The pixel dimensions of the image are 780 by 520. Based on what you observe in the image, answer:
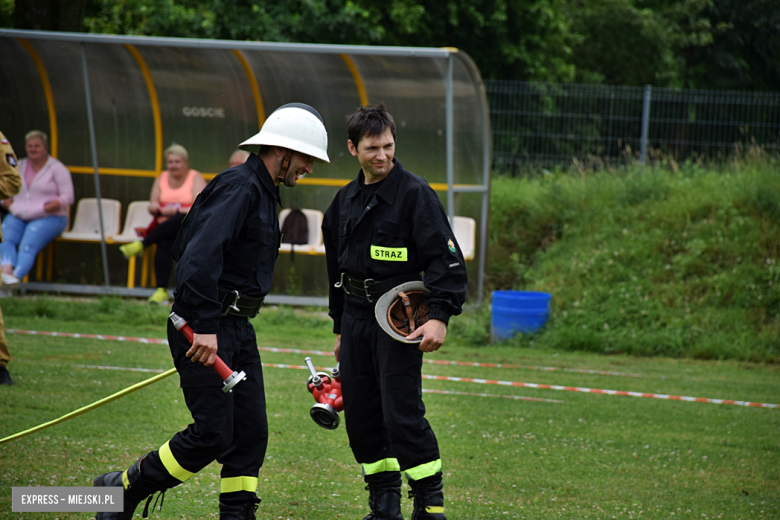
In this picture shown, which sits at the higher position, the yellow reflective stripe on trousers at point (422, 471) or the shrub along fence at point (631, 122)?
Result: the shrub along fence at point (631, 122)

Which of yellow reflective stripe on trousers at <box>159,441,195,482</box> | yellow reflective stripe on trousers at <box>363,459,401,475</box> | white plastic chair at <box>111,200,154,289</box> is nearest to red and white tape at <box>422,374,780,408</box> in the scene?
yellow reflective stripe on trousers at <box>363,459,401,475</box>

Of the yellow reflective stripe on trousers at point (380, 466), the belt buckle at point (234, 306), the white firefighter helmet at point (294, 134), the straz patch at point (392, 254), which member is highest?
the white firefighter helmet at point (294, 134)

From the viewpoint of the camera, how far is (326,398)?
4.21m

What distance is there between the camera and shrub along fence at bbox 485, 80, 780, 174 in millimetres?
→ 13125

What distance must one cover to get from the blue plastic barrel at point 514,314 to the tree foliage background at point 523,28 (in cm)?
785

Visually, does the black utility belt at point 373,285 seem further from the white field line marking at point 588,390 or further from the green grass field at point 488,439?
the white field line marking at point 588,390

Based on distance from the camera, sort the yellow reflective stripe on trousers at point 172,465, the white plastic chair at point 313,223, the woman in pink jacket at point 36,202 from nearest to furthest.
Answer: the yellow reflective stripe on trousers at point 172,465
the woman in pink jacket at point 36,202
the white plastic chair at point 313,223

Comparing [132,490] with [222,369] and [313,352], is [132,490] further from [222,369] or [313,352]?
[313,352]

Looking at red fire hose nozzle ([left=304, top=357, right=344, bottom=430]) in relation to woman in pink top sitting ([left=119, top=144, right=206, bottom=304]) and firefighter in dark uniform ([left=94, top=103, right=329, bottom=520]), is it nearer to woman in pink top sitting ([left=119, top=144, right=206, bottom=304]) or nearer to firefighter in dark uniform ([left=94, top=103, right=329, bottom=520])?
firefighter in dark uniform ([left=94, top=103, right=329, bottom=520])

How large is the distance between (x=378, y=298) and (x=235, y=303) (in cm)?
70

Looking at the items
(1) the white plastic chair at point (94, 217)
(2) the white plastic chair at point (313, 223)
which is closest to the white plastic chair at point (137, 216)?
(1) the white plastic chair at point (94, 217)

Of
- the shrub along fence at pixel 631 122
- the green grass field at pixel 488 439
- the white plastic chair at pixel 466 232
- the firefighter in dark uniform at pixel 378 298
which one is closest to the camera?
the firefighter in dark uniform at pixel 378 298

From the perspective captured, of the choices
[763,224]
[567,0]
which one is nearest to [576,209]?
[763,224]

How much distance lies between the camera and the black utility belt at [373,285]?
12.9 ft
